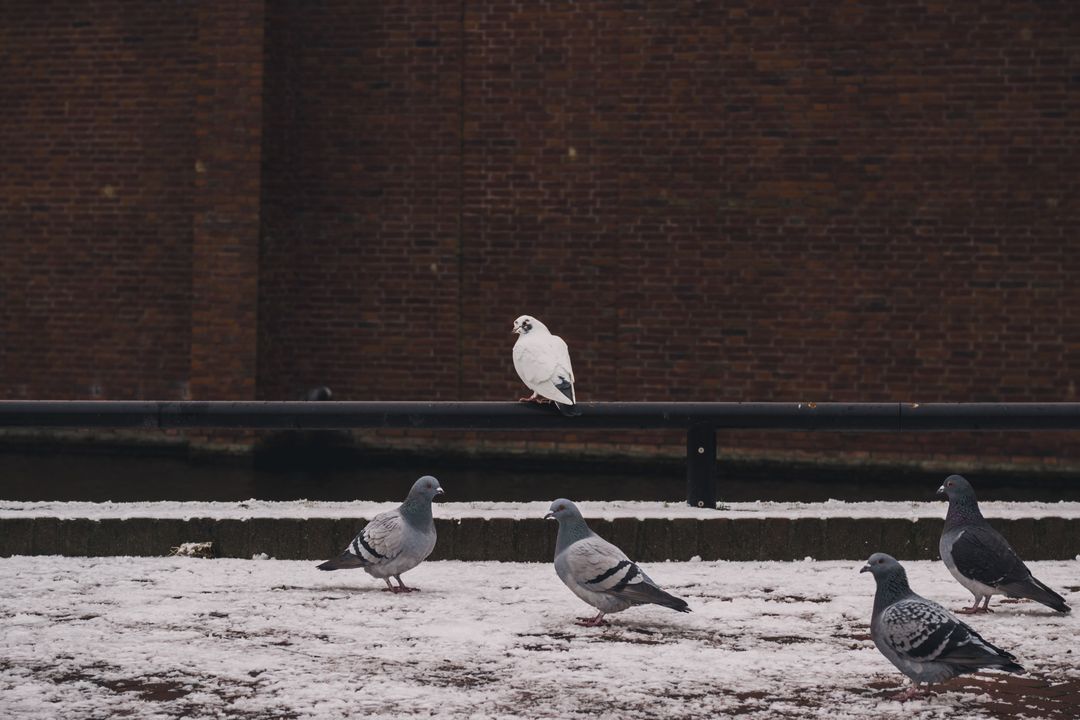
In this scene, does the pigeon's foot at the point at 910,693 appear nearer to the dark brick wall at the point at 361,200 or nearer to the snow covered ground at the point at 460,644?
the snow covered ground at the point at 460,644

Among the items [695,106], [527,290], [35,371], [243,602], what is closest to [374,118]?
[527,290]

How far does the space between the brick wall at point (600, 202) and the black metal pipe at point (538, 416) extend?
734cm

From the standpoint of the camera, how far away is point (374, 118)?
50.8 ft

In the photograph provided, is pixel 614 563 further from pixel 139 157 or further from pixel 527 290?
pixel 139 157

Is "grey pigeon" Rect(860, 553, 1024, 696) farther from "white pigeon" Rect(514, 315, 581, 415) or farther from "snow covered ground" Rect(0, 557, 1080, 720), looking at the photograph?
"white pigeon" Rect(514, 315, 581, 415)

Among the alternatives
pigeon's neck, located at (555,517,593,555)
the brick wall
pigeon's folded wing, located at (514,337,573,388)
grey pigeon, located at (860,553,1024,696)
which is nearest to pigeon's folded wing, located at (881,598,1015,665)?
grey pigeon, located at (860,553,1024,696)

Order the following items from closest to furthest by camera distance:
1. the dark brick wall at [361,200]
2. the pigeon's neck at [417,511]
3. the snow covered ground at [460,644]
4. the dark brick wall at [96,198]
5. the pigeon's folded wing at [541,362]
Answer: the snow covered ground at [460,644] < the pigeon's neck at [417,511] < the pigeon's folded wing at [541,362] < the dark brick wall at [361,200] < the dark brick wall at [96,198]

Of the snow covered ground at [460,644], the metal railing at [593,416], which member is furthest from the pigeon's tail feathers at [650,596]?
the metal railing at [593,416]

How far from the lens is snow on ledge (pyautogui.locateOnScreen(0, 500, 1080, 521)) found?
7.02m

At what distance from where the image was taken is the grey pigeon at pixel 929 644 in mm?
4438

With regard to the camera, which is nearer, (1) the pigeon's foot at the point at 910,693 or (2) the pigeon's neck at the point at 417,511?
(1) the pigeon's foot at the point at 910,693

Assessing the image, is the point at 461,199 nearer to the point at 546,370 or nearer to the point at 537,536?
the point at 546,370

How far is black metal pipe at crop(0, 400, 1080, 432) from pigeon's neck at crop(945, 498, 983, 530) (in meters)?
1.20

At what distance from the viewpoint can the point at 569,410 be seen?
7.22 meters
